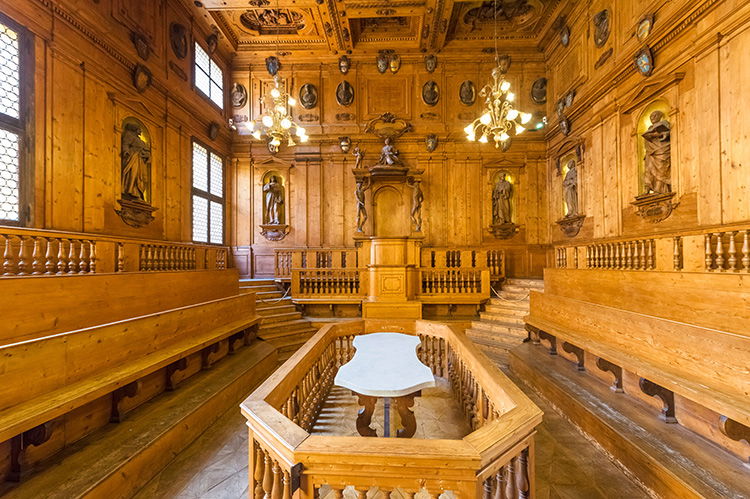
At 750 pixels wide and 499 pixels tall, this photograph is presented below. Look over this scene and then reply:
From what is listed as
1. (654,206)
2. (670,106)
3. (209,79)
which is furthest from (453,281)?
(209,79)

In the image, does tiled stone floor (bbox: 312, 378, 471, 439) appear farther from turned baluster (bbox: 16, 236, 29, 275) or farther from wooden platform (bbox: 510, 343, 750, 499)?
turned baluster (bbox: 16, 236, 29, 275)

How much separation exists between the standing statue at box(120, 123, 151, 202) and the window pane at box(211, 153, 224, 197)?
236 centimetres

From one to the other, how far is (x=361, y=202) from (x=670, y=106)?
22.5ft

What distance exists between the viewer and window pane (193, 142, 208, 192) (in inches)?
292

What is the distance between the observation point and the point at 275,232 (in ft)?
28.8

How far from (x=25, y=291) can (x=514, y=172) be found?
1018cm

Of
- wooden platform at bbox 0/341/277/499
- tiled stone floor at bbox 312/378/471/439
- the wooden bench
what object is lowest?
tiled stone floor at bbox 312/378/471/439

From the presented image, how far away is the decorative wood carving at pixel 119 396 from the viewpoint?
2.72 m

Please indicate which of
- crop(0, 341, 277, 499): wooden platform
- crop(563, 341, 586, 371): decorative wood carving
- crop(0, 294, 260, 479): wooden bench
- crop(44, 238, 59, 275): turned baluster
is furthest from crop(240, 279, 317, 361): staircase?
crop(563, 341, 586, 371): decorative wood carving

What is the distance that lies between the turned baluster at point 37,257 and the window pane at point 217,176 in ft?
18.4

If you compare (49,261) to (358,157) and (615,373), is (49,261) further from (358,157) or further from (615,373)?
(358,157)

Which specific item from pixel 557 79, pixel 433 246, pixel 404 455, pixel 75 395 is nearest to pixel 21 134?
pixel 75 395

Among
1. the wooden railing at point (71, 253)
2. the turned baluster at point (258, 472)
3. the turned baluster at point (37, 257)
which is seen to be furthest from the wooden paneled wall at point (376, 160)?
the turned baluster at point (258, 472)

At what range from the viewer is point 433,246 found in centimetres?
875
